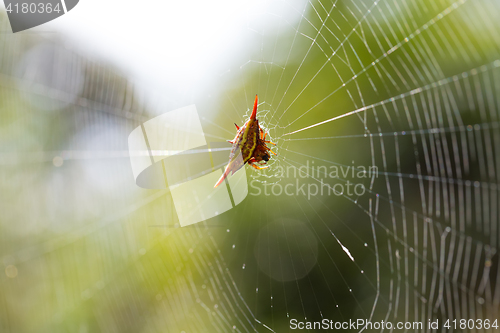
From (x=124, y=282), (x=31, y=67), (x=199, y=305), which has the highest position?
(x=31, y=67)

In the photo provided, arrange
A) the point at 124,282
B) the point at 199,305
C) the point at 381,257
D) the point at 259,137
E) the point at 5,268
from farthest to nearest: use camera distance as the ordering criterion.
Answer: the point at 381,257, the point at 199,305, the point at 124,282, the point at 5,268, the point at 259,137

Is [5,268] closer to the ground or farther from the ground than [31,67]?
closer to the ground

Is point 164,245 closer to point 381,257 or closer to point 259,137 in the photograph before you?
point 259,137

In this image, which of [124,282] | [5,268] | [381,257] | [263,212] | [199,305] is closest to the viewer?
[5,268]

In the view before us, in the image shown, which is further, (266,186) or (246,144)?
(266,186)

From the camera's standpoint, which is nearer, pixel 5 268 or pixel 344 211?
pixel 5 268

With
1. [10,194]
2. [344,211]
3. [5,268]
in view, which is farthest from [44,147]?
[344,211]
